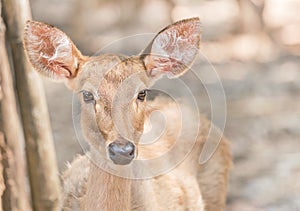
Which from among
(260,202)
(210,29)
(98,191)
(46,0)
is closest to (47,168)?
(98,191)

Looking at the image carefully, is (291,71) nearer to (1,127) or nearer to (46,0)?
(46,0)

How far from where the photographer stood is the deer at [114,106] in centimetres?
362

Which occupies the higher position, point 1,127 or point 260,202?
point 1,127

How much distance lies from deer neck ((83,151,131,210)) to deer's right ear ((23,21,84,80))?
495 millimetres

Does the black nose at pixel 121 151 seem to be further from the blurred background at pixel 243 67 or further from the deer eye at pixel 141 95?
the blurred background at pixel 243 67

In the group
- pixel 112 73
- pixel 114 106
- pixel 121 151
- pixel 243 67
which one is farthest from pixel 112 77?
pixel 243 67

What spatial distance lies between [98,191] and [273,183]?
2639 mm

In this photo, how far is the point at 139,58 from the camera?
3855mm

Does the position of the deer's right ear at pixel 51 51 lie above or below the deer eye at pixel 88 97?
above

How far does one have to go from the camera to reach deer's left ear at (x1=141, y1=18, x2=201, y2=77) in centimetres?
386

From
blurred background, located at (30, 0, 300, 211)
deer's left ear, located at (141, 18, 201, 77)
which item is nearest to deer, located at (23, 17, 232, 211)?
deer's left ear, located at (141, 18, 201, 77)

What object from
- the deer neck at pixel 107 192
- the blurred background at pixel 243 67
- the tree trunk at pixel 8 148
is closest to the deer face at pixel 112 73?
the deer neck at pixel 107 192

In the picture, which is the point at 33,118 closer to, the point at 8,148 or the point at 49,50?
the point at 8,148

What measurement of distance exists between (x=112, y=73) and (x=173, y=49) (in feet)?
1.44
